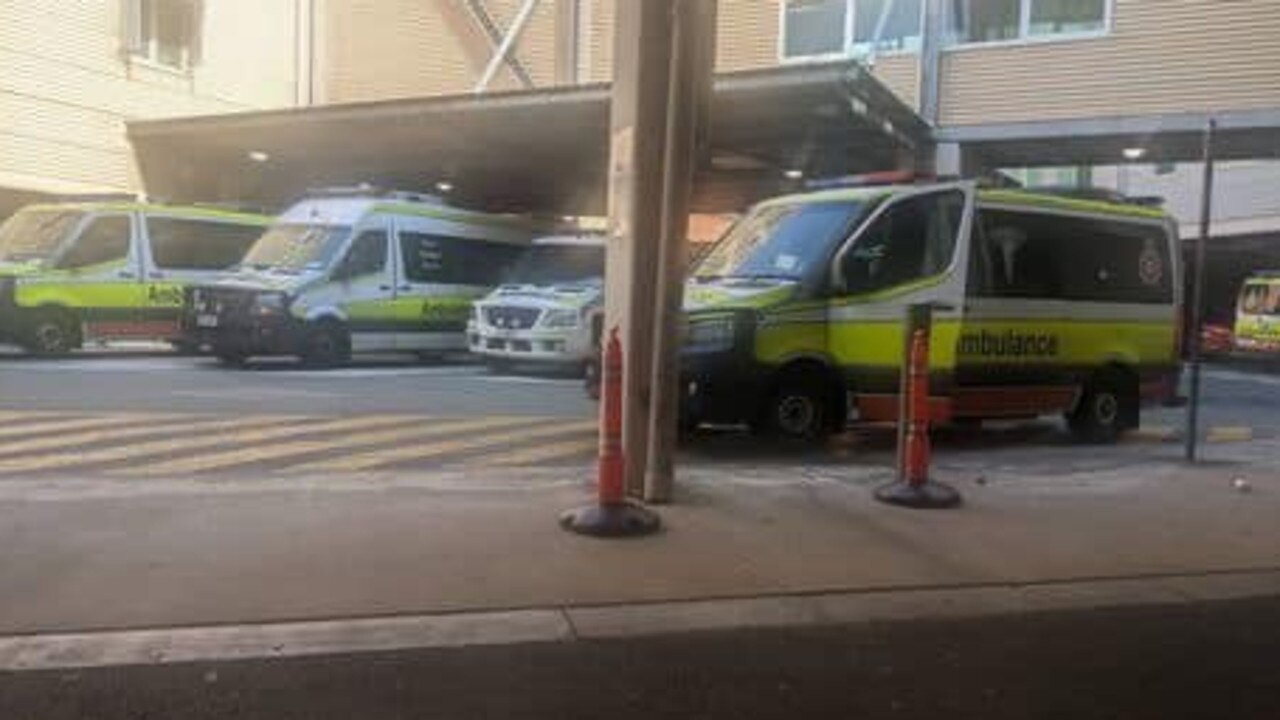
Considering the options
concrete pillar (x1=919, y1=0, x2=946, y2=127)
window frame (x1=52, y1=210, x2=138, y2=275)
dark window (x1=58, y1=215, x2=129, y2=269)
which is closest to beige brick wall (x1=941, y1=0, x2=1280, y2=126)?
concrete pillar (x1=919, y1=0, x2=946, y2=127)

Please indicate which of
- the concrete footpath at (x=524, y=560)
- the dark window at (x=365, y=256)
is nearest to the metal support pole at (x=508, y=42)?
the dark window at (x=365, y=256)

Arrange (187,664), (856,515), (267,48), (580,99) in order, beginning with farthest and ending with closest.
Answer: (267,48) < (580,99) < (856,515) < (187,664)

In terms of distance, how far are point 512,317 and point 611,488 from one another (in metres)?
12.4

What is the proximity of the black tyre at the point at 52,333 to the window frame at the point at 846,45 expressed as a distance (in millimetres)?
11446

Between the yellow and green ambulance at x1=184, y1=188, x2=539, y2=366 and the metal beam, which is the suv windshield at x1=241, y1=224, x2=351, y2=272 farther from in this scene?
the metal beam

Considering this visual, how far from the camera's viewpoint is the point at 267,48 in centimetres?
3180

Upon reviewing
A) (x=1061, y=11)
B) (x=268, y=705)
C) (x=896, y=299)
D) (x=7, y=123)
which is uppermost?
(x=1061, y=11)

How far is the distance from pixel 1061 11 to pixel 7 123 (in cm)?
1737

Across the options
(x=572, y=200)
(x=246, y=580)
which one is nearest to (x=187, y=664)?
(x=246, y=580)

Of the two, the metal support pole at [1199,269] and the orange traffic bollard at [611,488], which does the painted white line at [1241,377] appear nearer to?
the metal support pole at [1199,269]

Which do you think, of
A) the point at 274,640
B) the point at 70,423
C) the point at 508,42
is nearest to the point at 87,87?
the point at 508,42

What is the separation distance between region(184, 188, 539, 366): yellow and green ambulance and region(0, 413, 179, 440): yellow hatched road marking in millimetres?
6529

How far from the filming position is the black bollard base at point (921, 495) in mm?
9359

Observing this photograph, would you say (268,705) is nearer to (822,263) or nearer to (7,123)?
(822,263)
